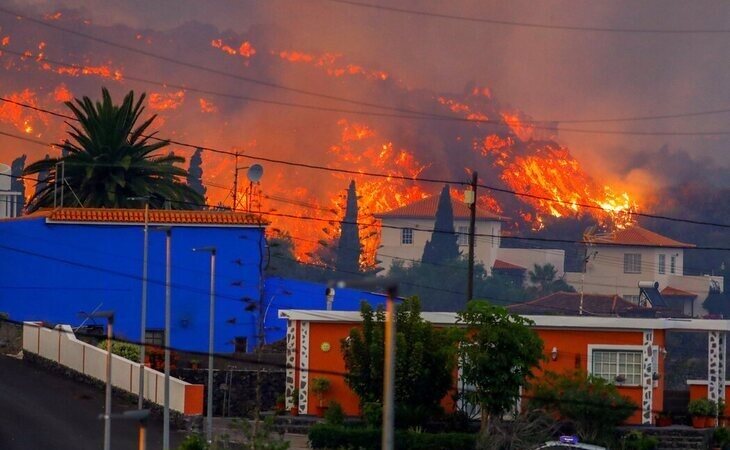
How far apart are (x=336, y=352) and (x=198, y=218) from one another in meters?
17.0

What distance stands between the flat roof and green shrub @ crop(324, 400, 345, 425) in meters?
4.78

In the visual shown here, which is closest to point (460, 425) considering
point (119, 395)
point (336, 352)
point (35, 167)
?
point (336, 352)

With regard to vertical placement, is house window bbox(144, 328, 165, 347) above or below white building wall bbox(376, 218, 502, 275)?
below

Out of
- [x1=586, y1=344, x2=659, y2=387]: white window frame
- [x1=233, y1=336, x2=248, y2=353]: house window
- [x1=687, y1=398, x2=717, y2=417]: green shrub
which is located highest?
[x1=586, y1=344, x2=659, y2=387]: white window frame

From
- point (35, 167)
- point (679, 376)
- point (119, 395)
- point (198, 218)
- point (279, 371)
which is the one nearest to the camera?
point (119, 395)

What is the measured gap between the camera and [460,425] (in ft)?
169

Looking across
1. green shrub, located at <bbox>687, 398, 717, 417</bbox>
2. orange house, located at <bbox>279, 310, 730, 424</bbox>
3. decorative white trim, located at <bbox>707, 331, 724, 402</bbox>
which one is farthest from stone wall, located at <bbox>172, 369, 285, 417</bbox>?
decorative white trim, located at <bbox>707, 331, 724, 402</bbox>

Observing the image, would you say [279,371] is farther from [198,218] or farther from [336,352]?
[198,218]

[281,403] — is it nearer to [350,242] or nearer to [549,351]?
[549,351]

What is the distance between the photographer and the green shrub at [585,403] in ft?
163

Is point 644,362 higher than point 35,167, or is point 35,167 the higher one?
point 35,167

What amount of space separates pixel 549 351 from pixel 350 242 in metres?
133

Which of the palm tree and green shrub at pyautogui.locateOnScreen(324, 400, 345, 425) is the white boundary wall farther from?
the palm tree

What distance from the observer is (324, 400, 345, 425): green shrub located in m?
50.0
